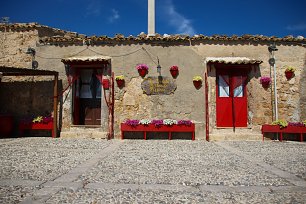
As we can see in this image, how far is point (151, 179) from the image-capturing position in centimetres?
321

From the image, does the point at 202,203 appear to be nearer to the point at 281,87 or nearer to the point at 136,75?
the point at 136,75

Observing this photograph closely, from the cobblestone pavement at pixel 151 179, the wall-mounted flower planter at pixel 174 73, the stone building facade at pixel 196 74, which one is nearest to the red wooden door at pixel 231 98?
the stone building facade at pixel 196 74

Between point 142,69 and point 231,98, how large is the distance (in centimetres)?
384

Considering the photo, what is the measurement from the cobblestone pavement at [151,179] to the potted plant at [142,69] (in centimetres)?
441

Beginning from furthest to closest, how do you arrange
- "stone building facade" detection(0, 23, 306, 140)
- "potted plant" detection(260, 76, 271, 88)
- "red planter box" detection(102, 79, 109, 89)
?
"red planter box" detection(102, 79, 109, 89), "stone building facade" detection(0, 23, 306, 140), "potted plant" detection(260, 76, 271, 88)

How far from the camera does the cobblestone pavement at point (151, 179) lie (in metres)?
2.53

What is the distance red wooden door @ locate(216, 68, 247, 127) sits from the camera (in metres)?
8.53

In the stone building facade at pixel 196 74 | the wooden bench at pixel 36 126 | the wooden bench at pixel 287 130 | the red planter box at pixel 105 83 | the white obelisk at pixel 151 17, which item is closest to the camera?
the wooden bench at pixel 287 130

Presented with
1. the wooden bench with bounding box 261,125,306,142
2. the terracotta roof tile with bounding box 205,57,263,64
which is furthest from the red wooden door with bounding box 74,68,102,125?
the wooden bench with bounding box 261,125,306,142

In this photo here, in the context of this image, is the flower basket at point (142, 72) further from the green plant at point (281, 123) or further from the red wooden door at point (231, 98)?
the green plant at point (281, 123)

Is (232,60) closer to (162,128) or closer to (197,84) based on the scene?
(197,84)

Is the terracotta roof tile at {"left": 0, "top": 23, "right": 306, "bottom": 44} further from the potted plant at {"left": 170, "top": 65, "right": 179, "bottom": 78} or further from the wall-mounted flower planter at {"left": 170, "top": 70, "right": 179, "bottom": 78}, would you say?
the wall-mounted flower planter at {"left": 170, "top": 70, "right": 179, "bottom": 78}

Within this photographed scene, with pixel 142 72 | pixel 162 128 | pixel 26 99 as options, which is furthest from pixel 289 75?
pixel 26 99

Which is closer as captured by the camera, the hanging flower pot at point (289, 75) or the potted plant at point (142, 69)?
the hanging flower pot at point (289, 75)
